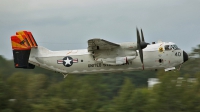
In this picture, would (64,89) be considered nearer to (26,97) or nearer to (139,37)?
(26,97)

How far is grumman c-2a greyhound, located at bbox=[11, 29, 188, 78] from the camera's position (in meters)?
35.5

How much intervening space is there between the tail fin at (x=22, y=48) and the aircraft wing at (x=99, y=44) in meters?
5.08

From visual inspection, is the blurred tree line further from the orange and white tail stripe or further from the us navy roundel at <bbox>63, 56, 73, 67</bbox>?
the us navy roundel at <bbox>63, 56, 73, 67</bbox>

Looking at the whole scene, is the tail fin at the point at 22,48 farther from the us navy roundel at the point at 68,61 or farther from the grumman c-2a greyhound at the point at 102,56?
the us navy roundel at the point at 68,61

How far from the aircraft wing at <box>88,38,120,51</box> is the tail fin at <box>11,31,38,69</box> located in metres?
5.08

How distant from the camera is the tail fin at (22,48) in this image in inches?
Answer: 1476

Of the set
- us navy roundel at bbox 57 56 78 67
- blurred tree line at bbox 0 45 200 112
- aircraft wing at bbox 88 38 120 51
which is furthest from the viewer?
blurred tree line at bbox 0 45 200 112

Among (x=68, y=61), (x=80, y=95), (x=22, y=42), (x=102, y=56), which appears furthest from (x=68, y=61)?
(x=80, y=95)

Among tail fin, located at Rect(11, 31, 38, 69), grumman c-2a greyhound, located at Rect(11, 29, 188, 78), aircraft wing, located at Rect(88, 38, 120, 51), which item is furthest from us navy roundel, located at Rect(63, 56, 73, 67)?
tail fin, located at Rect(11, 31, 38, 69)

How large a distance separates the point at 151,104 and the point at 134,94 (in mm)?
4565

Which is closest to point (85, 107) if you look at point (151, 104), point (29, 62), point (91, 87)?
point (91, 87)

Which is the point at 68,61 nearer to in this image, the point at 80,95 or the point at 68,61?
the point at 68,61

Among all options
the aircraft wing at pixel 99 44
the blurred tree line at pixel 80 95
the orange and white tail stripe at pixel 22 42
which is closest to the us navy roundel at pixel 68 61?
the aircraft wing at pixel 99 44

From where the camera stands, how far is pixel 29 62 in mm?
37719
